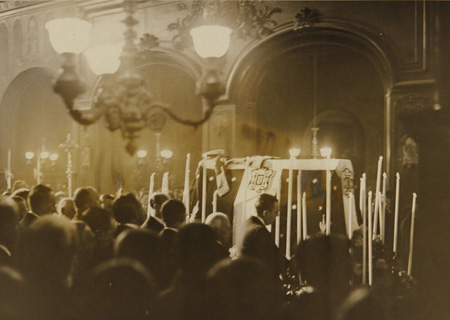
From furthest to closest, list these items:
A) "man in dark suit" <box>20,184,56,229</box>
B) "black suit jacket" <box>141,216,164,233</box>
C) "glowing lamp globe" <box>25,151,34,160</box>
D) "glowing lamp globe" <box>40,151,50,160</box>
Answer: "glowing lamp globe" <box>40,151,50,160</box> → "glowing lamp globe" <box>25,151,34,160</box> → "man in dark suit" <box>20,184,56,229</box> → "black suit jacket" <box>141,216,164,233</box>

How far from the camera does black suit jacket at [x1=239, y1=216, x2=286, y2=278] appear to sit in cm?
223

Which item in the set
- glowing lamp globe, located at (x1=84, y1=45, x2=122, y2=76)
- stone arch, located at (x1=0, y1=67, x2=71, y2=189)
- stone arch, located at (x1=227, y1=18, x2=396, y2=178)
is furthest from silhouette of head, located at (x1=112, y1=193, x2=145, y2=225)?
stone arch, located at (x1=227, y1=18, x2=396, y2=178)

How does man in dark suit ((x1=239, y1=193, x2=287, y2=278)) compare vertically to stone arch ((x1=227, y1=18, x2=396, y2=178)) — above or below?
below

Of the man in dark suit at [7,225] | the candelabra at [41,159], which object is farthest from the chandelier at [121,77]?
the candelabra at [41,159]

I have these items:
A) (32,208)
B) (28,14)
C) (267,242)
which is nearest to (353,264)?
(267,242)

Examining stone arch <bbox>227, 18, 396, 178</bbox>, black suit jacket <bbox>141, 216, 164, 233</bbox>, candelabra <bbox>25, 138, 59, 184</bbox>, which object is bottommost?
black suit jacket <bbox>141, 216, 164, 233</bbox>

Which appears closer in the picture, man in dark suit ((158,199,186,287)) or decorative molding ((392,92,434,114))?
man in dark suit ((158,199,186,287))

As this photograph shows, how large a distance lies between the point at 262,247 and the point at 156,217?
1.87ft

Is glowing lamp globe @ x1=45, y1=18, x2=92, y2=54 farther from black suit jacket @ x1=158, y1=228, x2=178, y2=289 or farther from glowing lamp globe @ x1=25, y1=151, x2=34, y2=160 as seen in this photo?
glowing lamp globe @ x1=25, y1=151, x2=34, y2=160

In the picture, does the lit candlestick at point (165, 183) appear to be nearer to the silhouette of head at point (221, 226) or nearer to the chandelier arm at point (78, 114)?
the silhouette of head at point (221, 226)

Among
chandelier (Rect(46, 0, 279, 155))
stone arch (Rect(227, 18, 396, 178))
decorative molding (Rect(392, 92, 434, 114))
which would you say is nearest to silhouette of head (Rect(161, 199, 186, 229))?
chandelier (Rect(46, 0, 279, 155))

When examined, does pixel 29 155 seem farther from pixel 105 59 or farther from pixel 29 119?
pixel 105 59

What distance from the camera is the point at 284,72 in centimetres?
504

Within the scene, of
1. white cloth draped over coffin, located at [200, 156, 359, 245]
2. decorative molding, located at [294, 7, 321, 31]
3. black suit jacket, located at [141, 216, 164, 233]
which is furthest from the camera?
decorative molding, located at [294, 7, 321, 31]
